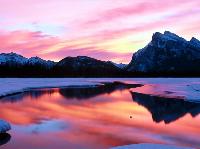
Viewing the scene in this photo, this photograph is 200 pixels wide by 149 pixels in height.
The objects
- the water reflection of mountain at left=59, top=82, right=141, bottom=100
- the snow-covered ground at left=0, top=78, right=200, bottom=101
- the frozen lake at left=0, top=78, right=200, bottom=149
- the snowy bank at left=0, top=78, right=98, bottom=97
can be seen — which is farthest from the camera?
the snowy bank at left=0, top=78, right=98, bottom=97

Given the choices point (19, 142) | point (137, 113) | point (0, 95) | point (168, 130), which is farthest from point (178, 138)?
point (0, 95)

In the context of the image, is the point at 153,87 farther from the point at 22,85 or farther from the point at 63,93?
the point at 22,85

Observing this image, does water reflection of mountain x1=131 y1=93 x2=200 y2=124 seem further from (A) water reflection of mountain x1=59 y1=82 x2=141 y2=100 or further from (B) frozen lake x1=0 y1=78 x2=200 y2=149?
(A) water reflection of mountain x1=59 y1=82 x2=141 y2=100

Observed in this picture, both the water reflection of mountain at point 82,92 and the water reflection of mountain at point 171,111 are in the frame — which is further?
the water reflection of mountain at point 82,92

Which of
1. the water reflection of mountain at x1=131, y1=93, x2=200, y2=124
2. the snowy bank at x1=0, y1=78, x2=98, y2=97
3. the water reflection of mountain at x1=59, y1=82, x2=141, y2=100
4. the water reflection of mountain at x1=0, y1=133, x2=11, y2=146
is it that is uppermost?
the snowy bank at x1=0, y1=78, x2=98, y2=97

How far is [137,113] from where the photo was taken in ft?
75.8

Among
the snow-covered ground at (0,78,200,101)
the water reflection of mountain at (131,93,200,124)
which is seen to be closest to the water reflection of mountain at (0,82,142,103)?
the snow-covered ground at (0,78,200,101)

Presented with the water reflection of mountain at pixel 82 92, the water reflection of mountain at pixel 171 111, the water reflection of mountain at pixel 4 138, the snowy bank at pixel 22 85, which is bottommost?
the water reflection of mountain at pixel 171 111

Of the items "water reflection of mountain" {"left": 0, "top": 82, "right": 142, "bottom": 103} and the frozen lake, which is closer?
the frozen lake

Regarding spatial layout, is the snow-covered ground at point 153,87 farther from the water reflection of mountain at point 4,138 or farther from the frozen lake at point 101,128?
the water reflection of mountain at point 4,138

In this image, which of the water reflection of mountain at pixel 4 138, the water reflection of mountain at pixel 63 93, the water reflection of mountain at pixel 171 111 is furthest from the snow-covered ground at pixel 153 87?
the water reflection of mountain at pixel 4 138

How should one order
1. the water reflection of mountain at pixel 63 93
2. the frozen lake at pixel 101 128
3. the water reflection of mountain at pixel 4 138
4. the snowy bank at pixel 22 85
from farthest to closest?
the snowy bank at pixel 22 85, the water reflection of mountain at pixel 63 93, the frozen lake at pixel 101 128, the water reflection of mountain at pixel 4 138

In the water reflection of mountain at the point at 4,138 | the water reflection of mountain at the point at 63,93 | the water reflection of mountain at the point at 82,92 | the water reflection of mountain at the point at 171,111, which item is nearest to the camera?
the water reflection of mountain at the point at 4,138

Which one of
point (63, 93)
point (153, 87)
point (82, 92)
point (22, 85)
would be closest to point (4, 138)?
point (63, 93)
